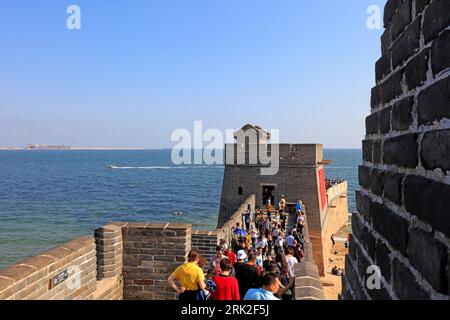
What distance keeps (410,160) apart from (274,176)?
79.1ft

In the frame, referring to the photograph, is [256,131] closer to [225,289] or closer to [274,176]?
[274,176]

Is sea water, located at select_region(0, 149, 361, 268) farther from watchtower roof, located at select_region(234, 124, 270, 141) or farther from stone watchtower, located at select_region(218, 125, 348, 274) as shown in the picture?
watchtower roof, located at select_region(234, 124, 270, 141)

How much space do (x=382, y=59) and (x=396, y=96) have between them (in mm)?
559

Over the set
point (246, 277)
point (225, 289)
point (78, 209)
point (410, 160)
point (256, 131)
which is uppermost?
point (256, 131)

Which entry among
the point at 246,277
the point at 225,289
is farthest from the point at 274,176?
the point at 225,289

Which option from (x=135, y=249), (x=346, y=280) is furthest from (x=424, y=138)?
(x=135, y=249)

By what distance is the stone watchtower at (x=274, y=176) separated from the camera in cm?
2500

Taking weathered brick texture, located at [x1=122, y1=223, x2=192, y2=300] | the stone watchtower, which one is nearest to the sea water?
the stone watchtower

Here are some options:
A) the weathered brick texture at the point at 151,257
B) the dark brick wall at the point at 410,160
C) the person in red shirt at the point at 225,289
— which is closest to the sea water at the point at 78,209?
the weathered brick texture at the point at 151,257

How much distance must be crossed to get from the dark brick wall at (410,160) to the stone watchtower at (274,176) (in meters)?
22.7

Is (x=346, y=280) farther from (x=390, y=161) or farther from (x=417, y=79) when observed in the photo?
(x=417, y=79)

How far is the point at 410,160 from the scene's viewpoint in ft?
5.43

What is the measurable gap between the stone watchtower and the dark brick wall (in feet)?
74.5
